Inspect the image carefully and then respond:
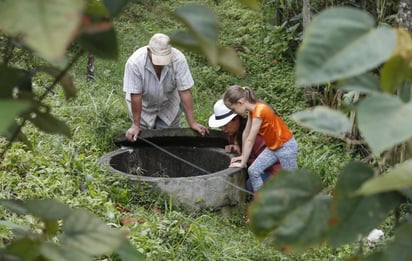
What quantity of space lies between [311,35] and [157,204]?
4515 millimetres

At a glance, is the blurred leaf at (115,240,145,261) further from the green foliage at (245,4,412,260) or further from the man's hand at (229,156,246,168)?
the man's hand at (229,156,246,168)

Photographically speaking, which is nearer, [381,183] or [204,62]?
[381,183]

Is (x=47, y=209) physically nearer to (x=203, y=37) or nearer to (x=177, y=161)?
(x=203, y=37)

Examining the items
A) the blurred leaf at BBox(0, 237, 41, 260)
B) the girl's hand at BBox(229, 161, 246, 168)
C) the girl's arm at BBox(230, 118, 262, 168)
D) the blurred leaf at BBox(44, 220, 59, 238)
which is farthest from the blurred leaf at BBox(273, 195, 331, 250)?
the girl's hand at BBox(229, 161, 246, 168)

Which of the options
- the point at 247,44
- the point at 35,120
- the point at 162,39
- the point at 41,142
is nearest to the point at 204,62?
the point at 247,44

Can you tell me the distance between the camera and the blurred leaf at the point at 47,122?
0.96 meters

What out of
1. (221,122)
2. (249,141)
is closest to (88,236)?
(249,141)

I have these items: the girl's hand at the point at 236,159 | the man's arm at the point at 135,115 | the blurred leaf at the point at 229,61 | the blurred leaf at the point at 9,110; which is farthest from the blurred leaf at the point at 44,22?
the man's arm at the point at 135,115

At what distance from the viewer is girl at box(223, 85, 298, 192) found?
5562 millimetres

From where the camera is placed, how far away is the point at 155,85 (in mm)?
6039

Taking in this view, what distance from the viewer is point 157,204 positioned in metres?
5.12

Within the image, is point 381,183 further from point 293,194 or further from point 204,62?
point 204,62

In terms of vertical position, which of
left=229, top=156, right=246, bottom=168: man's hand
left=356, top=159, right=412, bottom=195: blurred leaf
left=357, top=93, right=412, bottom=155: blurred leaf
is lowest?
left=229, top=156, right=246, bottom=168: man's hand

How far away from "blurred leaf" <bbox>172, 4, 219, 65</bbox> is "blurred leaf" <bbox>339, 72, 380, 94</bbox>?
13 cm
